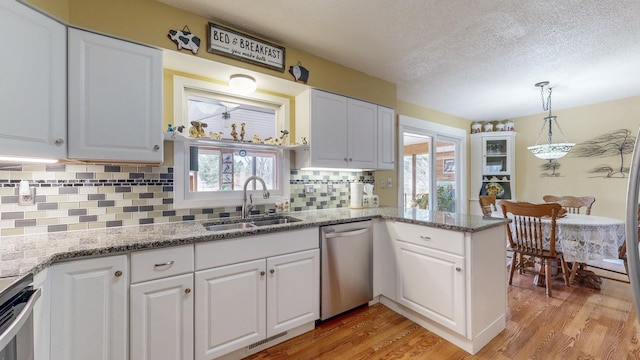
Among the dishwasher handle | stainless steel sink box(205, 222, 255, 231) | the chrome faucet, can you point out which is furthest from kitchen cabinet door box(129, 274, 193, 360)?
the dishwasher handle

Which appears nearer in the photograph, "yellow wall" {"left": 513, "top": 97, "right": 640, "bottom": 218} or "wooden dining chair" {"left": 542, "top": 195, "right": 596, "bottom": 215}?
"wooden dining chair" {"left": 542, "top": 195, "right": 596, "bottom": 215}

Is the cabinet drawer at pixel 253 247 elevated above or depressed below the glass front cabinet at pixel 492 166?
below

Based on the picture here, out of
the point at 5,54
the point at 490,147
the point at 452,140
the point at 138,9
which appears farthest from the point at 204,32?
the point at 490,147

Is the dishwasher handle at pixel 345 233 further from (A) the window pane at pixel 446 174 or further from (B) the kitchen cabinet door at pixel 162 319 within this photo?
(A) the window pane at pixel 446 174

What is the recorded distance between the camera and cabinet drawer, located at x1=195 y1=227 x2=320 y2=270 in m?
1.58

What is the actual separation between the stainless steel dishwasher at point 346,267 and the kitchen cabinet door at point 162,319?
97 centimetres

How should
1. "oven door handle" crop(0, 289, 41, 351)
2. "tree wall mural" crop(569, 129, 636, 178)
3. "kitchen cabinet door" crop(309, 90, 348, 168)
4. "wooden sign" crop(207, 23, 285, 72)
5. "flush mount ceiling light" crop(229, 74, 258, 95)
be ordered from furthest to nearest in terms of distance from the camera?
1. "tree wall mural" crop(569, 129, 636, 178)
2. "kitchen cabinet door" crop(309, 90, 348, 168)
3. "flush mount ceiling light" crop(229, 74, 258, 95)
4. "wooden sign" crop(207, 23, 285, 72)
5. "oven door handle" crop(0, 289, 41, 351)

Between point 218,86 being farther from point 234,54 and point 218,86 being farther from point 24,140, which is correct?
point 24,140

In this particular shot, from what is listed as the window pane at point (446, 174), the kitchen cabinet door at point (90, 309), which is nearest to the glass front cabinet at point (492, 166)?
the window pane at point (446, 174)

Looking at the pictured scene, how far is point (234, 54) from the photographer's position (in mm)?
1968

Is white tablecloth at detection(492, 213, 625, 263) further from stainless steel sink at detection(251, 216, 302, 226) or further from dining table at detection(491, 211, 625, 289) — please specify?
stainless steel sink at detection(251, 216, 302, 226)

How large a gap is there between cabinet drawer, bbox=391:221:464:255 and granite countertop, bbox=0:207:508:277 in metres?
0.05

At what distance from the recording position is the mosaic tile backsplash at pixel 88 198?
1.51 metres

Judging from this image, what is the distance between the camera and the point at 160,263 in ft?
4.73
